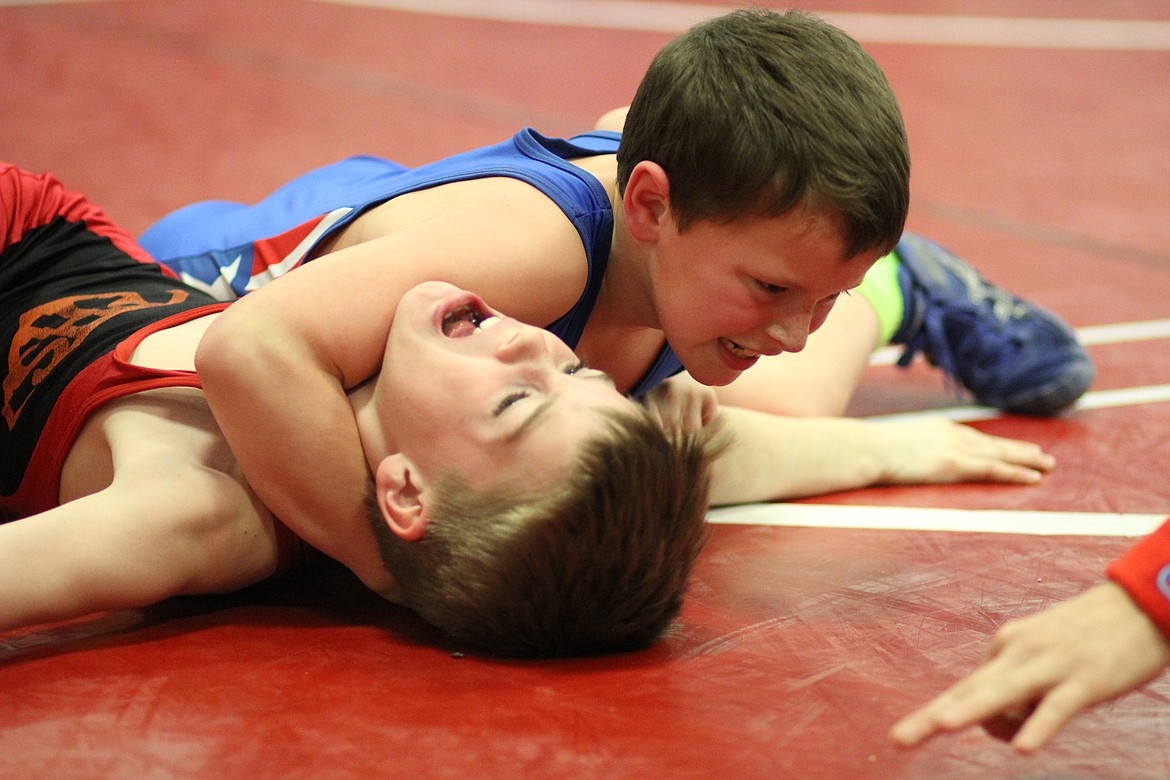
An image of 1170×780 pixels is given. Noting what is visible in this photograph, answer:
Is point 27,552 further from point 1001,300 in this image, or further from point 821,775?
point 1001,300

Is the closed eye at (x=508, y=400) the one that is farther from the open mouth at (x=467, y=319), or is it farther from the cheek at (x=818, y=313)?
the cheek at (x=818, y=313)

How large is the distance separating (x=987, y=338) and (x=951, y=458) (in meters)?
0.49

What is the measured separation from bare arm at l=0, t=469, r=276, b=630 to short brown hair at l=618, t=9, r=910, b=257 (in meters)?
0.73

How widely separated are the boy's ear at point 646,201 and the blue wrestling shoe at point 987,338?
3.52 feet

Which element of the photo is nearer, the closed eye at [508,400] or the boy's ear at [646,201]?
the closed eye at [508,400]

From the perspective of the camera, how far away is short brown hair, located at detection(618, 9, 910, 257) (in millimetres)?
1538

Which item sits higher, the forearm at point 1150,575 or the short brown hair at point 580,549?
the forearm at point 1150,575

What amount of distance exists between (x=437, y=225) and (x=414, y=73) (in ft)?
14.1

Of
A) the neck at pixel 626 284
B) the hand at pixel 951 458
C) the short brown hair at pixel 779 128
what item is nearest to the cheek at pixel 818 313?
the short brown hair at pixel 779 128

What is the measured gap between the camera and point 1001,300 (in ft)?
8.84

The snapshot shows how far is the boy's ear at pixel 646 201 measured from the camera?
1.67 m

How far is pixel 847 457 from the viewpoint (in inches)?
86.7

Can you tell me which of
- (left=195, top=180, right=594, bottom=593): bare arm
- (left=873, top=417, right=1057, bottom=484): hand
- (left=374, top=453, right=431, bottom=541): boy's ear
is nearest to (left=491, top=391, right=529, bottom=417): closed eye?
(left=374, top=453, right=431, bottom=541): boy's ear

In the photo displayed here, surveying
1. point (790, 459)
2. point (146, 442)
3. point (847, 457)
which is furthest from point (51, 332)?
point (847, 457)
